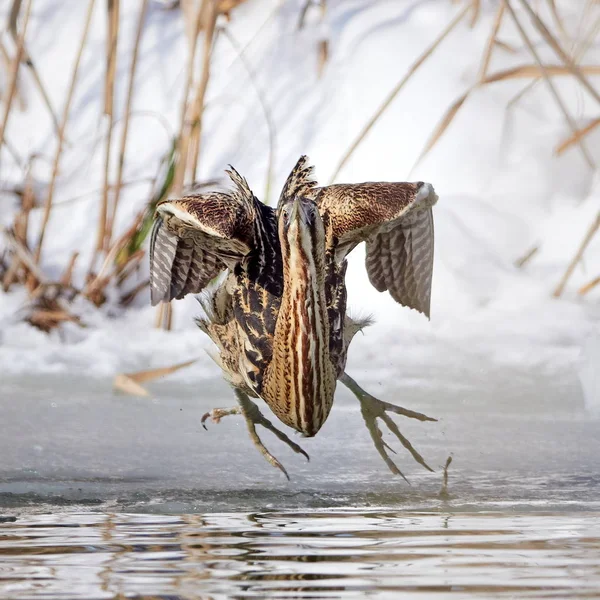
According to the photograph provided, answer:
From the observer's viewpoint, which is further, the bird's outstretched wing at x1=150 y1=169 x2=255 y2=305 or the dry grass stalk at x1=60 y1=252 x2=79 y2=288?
the dry grass stalk at x1=60 y1=252 x2=79 y2=288

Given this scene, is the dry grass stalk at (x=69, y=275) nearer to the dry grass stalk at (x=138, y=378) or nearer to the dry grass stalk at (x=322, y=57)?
the dry grass stalk at (x=138, y=378)

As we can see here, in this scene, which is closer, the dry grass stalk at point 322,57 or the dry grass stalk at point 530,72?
the dry grass stalk at point 530,72

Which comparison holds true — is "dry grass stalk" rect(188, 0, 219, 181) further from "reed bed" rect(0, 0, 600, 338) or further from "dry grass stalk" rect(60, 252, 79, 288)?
"dry grass stalk" rect(60, 252, 79, 288)

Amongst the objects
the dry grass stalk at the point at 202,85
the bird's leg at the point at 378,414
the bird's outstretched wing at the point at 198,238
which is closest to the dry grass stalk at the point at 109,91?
the dry grass stalk at the point at 202,85

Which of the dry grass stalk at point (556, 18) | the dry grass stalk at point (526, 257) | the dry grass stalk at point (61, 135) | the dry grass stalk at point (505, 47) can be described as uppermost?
the dry grass stalk at point (505, 47)

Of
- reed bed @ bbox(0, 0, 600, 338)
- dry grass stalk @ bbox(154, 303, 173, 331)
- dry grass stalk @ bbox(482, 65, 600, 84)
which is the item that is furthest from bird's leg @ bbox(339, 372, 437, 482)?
dry grass stalk @ bbox(482, 65, 600, 84)

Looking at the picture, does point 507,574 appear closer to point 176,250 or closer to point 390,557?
point 390,557
